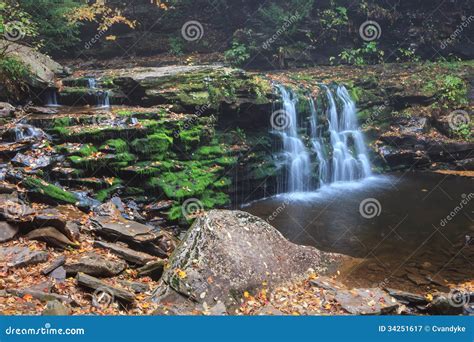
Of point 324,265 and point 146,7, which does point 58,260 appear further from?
point 146,7

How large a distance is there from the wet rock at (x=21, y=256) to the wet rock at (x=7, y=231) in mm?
318

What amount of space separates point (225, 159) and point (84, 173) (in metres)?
4.19

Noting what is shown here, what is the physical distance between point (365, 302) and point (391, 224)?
4.96m

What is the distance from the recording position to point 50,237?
6.26 m

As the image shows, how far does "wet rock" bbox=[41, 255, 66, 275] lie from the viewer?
5453 millimetres

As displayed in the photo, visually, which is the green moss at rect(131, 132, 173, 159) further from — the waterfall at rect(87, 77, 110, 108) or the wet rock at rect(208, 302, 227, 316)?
the wet rock at rect(208, 302, 227, 316)

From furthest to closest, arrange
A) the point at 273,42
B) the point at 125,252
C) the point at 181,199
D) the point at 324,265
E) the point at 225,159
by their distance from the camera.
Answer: the point at 273,42, the point at 225,159, the point at 181,199, the point at 324,265, the point at 125,252

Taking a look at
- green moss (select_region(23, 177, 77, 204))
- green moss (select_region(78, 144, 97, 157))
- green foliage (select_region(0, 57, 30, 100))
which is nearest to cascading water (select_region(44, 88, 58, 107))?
green foliage (select_region(0, 57, 30, 100))

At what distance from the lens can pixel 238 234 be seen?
280 inches

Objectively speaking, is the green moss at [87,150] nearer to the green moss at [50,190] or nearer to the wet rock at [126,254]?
the green moss at [50,190]

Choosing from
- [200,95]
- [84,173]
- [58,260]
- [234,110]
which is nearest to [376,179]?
[234,110]

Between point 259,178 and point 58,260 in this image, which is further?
point 259,178

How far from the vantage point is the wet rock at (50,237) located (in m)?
6.25

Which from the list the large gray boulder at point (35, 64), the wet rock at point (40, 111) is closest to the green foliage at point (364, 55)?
the large gray boulder at point (35, 64)
